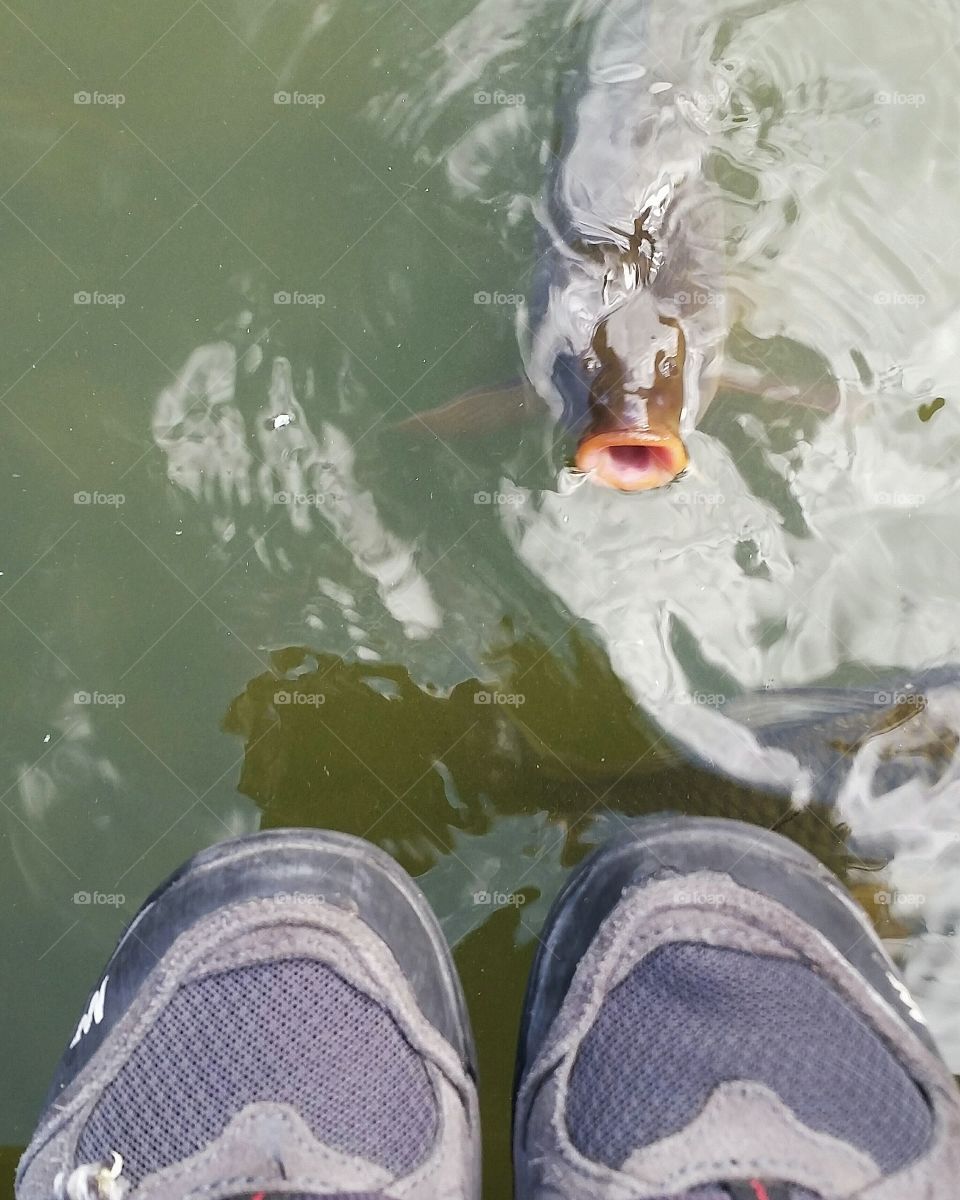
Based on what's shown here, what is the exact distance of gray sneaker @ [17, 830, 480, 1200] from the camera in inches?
82.2

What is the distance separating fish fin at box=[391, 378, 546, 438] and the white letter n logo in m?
1.85

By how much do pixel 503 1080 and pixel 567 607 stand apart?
1519 mm

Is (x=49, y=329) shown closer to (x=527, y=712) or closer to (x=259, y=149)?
(x=259, y=149)

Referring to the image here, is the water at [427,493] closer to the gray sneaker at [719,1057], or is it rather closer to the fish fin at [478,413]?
the fish fin at [478,413]

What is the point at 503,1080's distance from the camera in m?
3.05

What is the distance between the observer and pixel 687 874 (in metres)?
2.42

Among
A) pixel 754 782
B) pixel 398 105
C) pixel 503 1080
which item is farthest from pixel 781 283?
pixel 503 1080

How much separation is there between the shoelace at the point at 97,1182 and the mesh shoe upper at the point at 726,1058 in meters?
0.99
